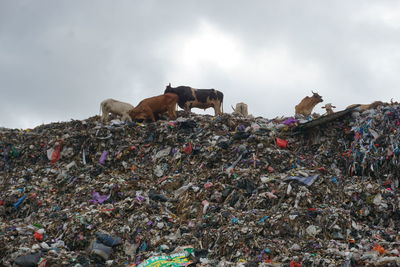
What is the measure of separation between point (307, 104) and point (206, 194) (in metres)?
7.18

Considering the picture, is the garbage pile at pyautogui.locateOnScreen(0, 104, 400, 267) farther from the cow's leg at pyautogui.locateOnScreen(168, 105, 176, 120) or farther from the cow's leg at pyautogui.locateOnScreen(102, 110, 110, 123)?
the cow's leg at pyautogui.locateOnScreen(168, 105, 176, 120)

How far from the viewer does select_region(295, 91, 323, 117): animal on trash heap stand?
13477 millimetres

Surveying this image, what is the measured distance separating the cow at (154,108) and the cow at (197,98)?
153 cm

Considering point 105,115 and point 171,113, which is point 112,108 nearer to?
point 105,115

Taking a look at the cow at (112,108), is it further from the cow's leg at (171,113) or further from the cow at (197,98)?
the cow at (197,98)

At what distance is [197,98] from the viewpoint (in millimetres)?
14008

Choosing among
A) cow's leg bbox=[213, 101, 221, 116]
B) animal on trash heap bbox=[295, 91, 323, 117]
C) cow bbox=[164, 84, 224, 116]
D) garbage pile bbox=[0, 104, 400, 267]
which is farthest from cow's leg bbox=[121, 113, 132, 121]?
animal on trash heap bbox=[295, 91, 323, 117]

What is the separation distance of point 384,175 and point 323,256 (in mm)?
3539

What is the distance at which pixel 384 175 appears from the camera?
26.4 ft

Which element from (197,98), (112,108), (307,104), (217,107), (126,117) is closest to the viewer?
(126,117)

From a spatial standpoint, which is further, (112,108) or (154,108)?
(112,108)

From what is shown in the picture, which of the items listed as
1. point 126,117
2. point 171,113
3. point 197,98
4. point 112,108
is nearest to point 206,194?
point 171,113

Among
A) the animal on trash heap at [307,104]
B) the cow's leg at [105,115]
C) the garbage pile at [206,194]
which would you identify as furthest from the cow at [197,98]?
the garbage pile at [206,194]

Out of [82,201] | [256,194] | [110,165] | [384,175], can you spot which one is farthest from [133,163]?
[384,175]
